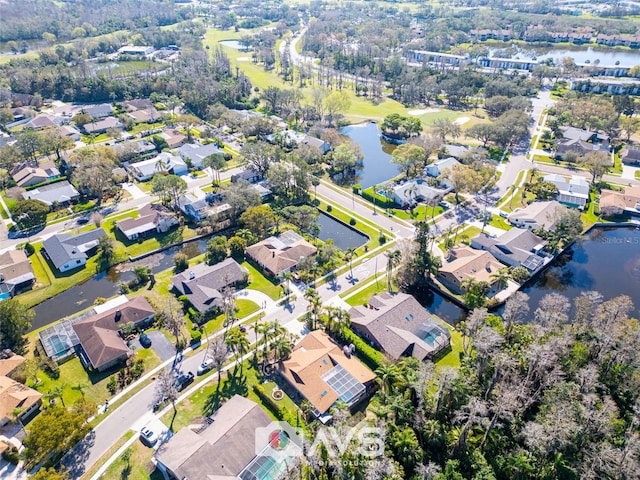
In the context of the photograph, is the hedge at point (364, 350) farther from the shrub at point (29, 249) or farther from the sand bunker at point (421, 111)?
the sand bunker at point (421, 111)

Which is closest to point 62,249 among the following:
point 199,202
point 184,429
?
point 199,202

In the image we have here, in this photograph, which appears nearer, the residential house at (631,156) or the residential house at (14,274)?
the residential house at (14,274)

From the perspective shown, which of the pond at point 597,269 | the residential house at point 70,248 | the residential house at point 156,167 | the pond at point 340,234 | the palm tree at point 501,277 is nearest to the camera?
the palm tree at point 501,277

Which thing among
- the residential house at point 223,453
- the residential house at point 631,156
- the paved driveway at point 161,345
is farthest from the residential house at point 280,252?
the residential house at point 631,156

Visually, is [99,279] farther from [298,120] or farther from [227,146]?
[298,120]

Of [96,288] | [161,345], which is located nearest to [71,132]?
[96,288]

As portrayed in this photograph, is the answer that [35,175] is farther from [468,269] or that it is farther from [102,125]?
[468,269]

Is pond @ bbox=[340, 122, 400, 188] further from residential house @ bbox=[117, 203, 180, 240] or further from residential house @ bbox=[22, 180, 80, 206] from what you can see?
residential house @ bbox=[22, 180, 80, 206]

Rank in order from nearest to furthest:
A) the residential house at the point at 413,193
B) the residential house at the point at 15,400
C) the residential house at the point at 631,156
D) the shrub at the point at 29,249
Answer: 1. the residential house at the point at 15,400
2. the shrub at the point at 29,249
3. the residential house at the point at 413,193
4. the residential house at the point at 631,156
